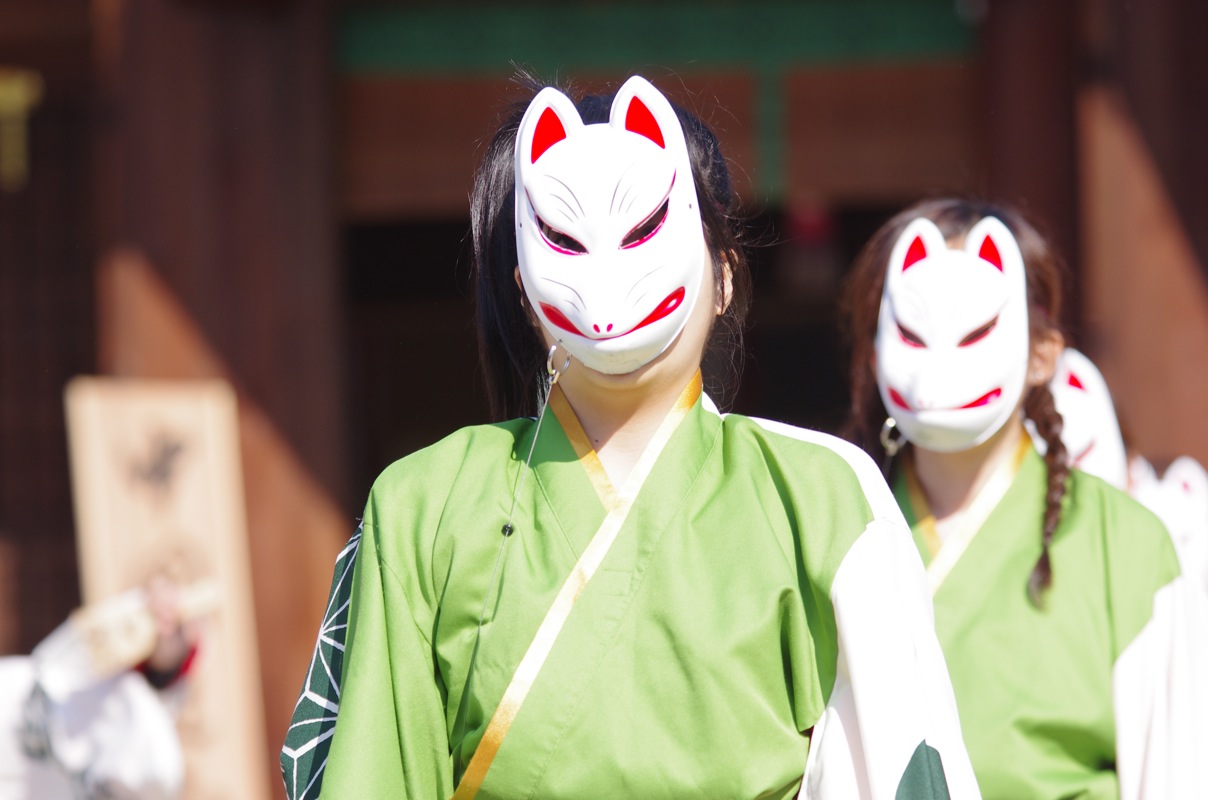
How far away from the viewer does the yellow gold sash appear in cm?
165

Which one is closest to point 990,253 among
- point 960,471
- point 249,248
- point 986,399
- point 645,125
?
point 986,399

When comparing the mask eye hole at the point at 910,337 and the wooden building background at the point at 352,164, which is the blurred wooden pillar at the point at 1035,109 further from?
the mask eye hole at the point at 910,337

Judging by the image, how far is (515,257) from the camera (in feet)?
6.21

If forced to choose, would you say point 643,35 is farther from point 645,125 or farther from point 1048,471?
point 645,125

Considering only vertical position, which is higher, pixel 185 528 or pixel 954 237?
pixel 954 237

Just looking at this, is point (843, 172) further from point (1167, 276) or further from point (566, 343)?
point (566, 343)

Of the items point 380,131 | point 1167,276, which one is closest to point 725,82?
point 380,131

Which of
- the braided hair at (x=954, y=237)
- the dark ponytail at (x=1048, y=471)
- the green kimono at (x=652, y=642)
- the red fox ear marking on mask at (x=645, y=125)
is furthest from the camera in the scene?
the braided hair at (x=954, y=237)

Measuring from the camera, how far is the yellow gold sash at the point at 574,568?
1646 mm

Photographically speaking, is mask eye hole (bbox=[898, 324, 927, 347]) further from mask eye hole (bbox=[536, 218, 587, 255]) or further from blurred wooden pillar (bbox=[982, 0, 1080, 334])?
blurred wooden pillar (bbox=[982, 0, 1080, 334])

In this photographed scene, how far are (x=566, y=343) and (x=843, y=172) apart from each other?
2890 mm

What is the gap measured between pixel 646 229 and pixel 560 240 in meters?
0.10

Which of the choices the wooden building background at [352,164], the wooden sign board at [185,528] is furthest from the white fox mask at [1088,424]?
the wooden sign board at [185,528]

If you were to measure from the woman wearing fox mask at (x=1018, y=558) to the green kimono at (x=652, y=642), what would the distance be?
0.56 meters
